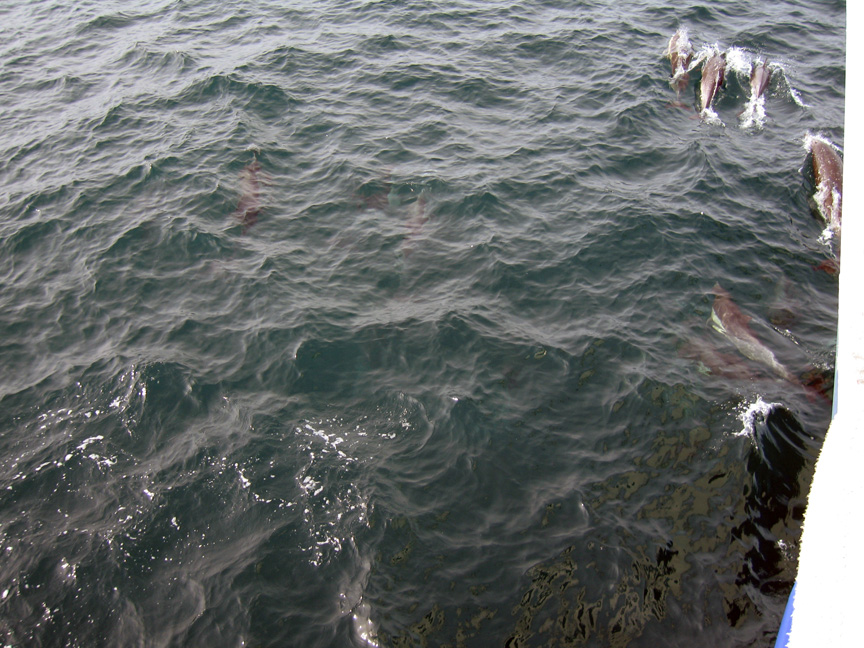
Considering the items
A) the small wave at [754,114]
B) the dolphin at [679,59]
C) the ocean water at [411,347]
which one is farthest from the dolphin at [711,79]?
the small wave at [754,114]

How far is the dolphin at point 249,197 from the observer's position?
45.5 ft

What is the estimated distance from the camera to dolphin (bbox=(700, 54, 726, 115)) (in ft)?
55.5

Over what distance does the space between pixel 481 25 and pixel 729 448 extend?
17.6 meters

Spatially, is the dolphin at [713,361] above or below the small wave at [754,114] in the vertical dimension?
below

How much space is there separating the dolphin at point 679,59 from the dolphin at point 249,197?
1159 centimetres

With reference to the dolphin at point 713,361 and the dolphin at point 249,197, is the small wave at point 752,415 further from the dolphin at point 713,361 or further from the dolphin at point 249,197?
the dolphin at point 249,197

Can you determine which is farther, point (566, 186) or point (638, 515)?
point (566, 186)

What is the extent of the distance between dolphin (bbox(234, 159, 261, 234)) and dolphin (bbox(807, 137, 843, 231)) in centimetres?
1247

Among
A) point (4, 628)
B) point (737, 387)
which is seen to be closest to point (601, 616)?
point (737, 387)

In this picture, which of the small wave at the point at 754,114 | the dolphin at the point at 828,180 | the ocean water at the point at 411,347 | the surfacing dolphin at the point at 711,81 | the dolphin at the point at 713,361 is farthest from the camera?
the surfacing dolphin at the point at 711,81

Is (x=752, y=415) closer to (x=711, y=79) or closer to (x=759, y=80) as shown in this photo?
(x=711, y=79)

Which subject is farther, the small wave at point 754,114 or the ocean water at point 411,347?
the small wave at point 754,114

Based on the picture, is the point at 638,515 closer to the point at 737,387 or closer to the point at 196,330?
the point at 737,387

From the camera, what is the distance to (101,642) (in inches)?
295
